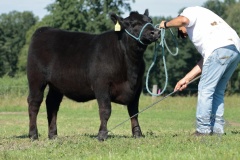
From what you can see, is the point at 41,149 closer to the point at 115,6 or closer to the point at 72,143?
the point at 72,143

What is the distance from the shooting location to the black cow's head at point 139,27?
1066 centimetres

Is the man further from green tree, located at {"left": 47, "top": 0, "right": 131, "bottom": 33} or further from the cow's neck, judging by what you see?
green tree, located at {"left": 47, "top": 0, "right": 131, "bottom": 33}

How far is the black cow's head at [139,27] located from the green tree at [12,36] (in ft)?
277

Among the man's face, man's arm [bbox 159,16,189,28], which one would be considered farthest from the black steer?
the man's face

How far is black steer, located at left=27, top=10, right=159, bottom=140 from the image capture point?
1107 centimetres

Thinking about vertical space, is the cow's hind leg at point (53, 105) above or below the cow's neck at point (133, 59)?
below

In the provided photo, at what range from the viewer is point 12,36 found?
120 meters

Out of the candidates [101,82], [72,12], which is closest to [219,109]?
[101,82]

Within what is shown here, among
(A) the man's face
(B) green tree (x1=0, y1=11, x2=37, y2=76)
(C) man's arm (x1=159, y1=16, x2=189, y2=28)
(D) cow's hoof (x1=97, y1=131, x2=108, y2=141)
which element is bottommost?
(B) green tree (x1=0, y1=11, x2=37, y2=76)

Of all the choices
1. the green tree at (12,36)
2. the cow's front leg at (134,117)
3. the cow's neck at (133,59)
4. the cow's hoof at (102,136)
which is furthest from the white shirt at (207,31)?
the green tree at (12,36)

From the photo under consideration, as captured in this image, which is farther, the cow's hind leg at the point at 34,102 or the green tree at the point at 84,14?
the green tree at the point at 84,14

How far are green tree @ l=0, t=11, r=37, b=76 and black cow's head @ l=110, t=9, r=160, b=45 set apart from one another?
277 feet

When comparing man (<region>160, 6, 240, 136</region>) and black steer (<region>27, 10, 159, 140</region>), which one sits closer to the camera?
man (<region>160, 6, 240, 136</region>)

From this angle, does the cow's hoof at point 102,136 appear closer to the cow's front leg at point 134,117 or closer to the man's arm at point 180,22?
the cow's front leg at point 134,117
